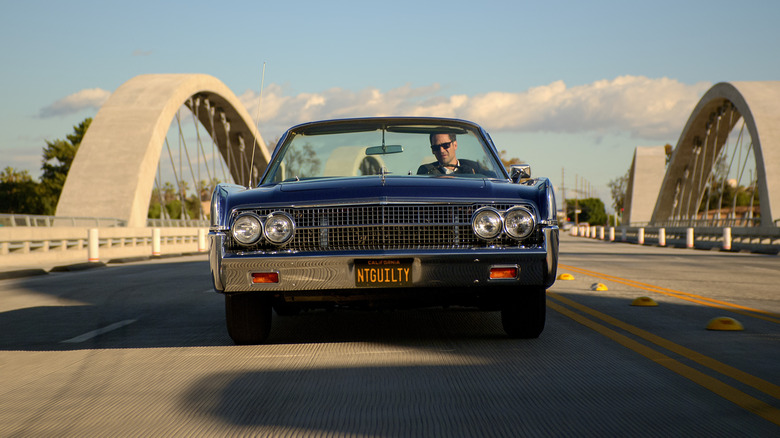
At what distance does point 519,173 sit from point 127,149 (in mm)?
32194

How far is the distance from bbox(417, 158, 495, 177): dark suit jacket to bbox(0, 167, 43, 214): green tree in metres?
83.1

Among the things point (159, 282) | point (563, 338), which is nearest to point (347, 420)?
point (563, 338)

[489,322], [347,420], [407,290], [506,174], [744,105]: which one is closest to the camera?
[347,420]

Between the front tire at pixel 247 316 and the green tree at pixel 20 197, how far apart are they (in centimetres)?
8322

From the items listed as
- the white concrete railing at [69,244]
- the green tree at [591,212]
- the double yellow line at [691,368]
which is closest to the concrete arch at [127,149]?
the white concrete railing at [69,244]

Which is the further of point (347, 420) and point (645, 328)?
point (645, 328)

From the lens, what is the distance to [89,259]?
65.6ft

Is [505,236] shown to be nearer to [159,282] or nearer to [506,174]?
[506,174]

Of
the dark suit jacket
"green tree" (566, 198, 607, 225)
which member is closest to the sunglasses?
the dark suit jacket

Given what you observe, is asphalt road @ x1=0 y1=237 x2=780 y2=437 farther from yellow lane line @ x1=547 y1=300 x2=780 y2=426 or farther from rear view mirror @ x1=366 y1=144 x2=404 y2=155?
rear view mirror @ x1=366 y1=144 x2=404 y2=155

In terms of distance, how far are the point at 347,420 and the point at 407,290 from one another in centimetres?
168

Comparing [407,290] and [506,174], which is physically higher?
[506,174]

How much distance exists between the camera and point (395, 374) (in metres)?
4.56

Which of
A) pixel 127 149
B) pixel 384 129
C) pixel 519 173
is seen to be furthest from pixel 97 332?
pixel 127 149
